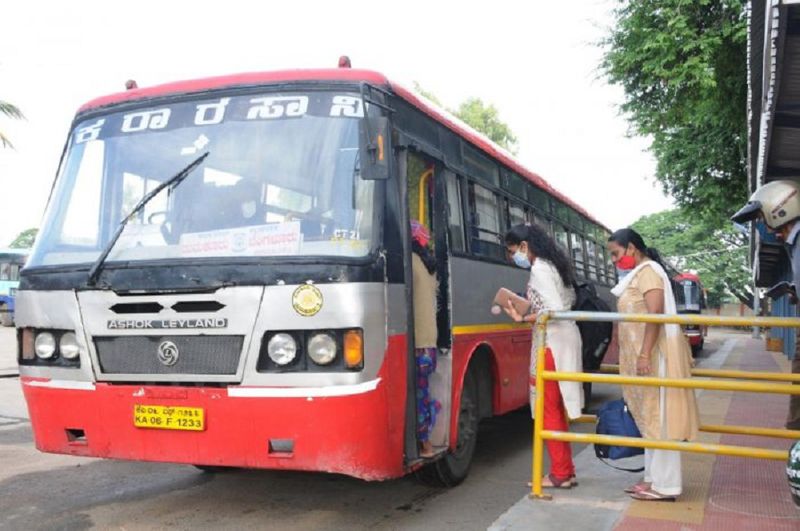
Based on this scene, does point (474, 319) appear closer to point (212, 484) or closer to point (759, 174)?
point (212, 484)

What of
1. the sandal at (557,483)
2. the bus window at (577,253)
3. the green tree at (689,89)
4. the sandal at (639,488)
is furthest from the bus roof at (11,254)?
the sandal at (639,488)

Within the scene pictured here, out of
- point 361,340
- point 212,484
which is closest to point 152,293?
point 361,340

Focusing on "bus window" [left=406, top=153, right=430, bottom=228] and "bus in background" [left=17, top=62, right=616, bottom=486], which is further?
"bus window" [left=406, top=153, right=430, bottom=228]

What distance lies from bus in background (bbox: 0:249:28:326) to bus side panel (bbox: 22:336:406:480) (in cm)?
3313

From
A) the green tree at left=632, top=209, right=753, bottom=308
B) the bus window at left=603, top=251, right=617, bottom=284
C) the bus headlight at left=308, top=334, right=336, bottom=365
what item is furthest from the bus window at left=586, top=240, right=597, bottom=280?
the green tree at left=632, top=209, right=753, bottom=308

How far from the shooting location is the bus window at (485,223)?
686 centimetres

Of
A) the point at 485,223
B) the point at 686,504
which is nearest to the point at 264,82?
the point at 485,223

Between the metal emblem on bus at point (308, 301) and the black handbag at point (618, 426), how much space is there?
211cm

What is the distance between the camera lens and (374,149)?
15.4ft

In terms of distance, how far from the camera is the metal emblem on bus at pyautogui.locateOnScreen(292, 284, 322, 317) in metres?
4.55

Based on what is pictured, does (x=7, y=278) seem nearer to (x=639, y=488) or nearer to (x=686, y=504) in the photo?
(x=639, y=488)

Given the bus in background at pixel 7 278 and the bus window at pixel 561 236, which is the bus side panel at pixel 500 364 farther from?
the bus in background at pixel 7 278

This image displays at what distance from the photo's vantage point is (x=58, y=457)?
24.6 feet

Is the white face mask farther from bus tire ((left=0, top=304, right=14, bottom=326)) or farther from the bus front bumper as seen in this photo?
bus tire ((left=0, top=304, right=14, bottom=326))
